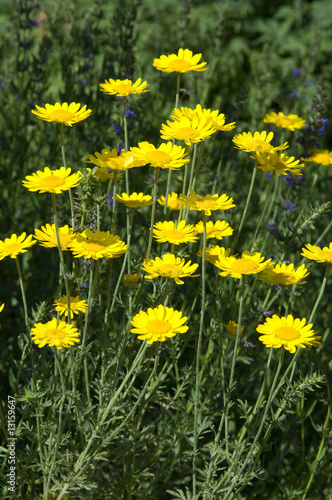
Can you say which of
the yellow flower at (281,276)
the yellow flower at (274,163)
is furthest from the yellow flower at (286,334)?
the yellow flower at (274,163)

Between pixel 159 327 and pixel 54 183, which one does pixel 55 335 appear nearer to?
pixel 159 327

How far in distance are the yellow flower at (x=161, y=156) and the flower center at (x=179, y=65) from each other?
0.95ft

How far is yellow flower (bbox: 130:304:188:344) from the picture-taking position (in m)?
1.50

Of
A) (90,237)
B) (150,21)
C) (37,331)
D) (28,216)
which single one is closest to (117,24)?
(28,216)

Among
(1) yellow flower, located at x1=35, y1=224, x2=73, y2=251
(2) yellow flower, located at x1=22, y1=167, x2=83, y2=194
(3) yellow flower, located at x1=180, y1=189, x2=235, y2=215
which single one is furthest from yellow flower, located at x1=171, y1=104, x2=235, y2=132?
(1) yellow flower, located at x1=35, y1=224, x2=73, y2=251

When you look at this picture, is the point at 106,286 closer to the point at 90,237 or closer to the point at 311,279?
the point at 90,237

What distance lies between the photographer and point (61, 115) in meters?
1.70

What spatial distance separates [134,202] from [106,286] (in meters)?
0.32

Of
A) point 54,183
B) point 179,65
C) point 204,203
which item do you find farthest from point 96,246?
point 179,65

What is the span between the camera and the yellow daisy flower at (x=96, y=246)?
1.54 m

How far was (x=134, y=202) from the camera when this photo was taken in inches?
71.0

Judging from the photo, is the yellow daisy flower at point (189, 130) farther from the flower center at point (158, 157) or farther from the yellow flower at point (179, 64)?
the yellow flower at point (179, 64)

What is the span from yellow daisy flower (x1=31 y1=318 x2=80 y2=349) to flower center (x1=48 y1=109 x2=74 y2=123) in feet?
1.92

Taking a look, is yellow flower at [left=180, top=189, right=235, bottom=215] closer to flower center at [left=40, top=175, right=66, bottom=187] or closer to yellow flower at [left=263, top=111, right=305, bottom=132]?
flower center at [left=40, top=175, right=66, bottom=187]
